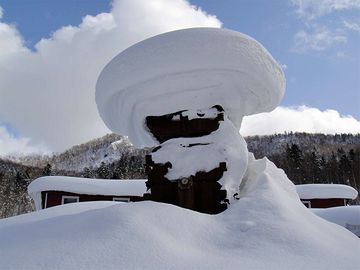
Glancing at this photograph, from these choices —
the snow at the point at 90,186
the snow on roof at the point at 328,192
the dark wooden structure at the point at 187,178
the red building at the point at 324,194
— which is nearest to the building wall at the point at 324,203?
the red building at the point at 324,194

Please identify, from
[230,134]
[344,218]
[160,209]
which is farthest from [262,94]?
[344,218]

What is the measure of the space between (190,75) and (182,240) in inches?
66.9

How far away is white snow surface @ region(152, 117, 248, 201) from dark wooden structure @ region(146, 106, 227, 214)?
0.05 meters

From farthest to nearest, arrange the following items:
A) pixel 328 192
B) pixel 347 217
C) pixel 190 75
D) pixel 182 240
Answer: pixel 328 192
pixel 347 217
pixel 190 75
pixel 182 240

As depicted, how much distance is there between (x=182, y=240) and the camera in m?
2.30

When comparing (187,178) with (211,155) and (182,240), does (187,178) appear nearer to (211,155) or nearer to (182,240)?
(211,155)

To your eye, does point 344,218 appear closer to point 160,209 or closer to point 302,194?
point 160,209

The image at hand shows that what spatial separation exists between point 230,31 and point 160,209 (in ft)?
6.20

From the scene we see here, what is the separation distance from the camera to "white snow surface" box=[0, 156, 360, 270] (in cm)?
197

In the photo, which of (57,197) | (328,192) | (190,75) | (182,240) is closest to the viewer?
(182,240)

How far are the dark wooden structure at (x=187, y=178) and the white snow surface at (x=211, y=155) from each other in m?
0.05

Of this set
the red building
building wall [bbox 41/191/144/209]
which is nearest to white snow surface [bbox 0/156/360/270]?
building wall [bbox 41/191/144/209]

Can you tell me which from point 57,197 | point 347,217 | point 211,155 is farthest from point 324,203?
point 211,155

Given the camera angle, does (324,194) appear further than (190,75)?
Yes
